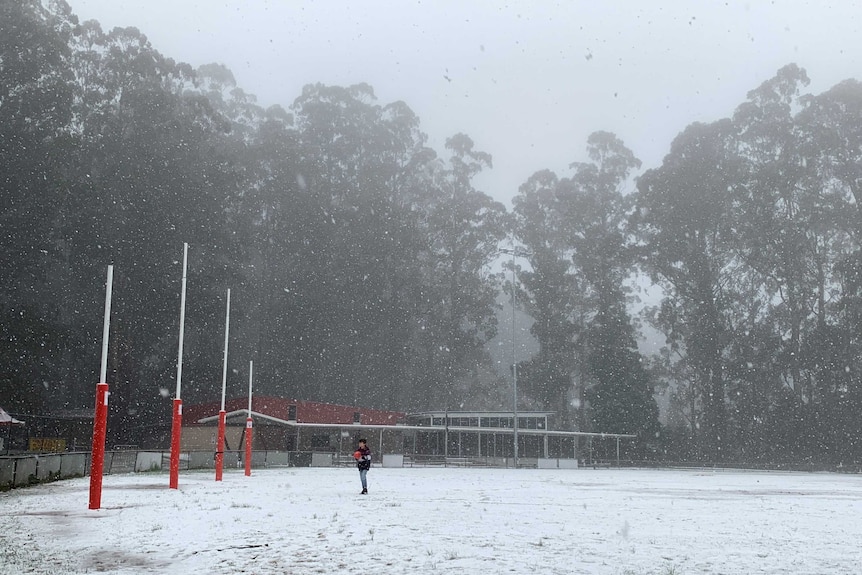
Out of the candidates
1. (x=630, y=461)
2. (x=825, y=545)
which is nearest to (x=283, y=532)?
(x=825, y=545)

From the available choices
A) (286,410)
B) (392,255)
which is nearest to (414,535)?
(286,410)

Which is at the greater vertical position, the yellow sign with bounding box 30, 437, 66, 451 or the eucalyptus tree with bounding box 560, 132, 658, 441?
the eucalyptus tree with bounding box 560, 132, 658, 441

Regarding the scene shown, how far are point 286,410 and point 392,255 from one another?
82.8ft

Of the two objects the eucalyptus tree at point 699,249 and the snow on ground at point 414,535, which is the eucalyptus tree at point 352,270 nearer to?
the eucalyptus tree at point 699,249

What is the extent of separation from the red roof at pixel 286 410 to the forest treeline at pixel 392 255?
211 inches

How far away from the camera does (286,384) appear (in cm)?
7194

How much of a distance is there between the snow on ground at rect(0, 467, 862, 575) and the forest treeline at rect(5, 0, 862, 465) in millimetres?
35271

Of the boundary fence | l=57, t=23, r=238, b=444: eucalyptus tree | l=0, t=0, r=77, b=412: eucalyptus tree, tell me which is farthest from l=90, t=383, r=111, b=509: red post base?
l=57, t=23, r=238, b=444: eucalyptus tree

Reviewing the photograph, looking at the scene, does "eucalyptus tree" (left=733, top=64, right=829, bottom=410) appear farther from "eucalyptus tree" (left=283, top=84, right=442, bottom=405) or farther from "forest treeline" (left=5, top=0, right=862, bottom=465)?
"eucalyptus tree" (left=283, top=84, right=442, bottom=405)

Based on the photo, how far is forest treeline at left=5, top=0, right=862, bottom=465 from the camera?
53.0 m

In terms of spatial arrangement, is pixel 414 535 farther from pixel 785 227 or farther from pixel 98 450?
pixel 785 227

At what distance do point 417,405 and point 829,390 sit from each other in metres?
35.5

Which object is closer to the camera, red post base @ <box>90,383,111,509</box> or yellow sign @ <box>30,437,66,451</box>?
red post base @ <box>90,383,111,509</box>

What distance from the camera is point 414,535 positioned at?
477 inches
